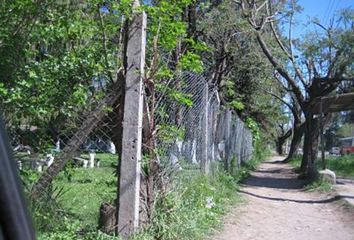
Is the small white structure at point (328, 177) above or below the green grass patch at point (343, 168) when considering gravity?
below

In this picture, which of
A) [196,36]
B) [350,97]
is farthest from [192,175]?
[196,36]

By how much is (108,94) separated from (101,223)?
1.44 metres

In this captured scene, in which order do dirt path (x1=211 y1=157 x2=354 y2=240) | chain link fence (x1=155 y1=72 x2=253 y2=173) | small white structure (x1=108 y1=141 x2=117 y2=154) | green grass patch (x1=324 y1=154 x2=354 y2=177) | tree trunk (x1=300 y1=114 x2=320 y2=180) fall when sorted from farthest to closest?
green grass patch (x1=324 y1=154 x2=354 y2=177) → tree trunk (x1=300 y1=114 x2=320 y2=180) → dirt path (x1=211 y1=157 x2=354 y2=240) → chain link fence (x1=155 y1=72 x2=253 y2=173) → small white structure (x1=108 y1=141 x2=117 y2=154)

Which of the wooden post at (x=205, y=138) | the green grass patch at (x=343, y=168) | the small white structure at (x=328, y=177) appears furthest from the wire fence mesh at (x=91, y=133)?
the green grass patch at (x=343, y=168)

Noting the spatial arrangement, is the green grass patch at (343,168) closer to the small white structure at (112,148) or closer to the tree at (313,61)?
the tree at (313,61)

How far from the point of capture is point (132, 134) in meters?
5.54

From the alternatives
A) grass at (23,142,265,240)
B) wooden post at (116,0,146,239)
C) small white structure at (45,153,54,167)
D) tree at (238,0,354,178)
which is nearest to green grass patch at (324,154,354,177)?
tree at (238,0,354,178)

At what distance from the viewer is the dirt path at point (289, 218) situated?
7.65 meters

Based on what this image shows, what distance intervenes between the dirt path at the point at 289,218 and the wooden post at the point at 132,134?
6.40 feet

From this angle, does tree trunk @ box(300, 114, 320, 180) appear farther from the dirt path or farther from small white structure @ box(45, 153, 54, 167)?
small white structure @ box(45, 153, 54, 167)

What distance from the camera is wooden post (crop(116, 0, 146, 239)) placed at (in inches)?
215

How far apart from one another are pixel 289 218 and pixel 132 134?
16.0 feet

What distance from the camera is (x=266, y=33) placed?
26094mm

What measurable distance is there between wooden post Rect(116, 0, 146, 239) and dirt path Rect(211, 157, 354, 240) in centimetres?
195
